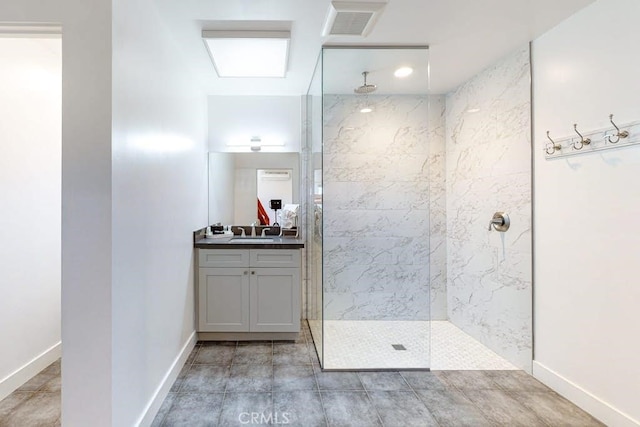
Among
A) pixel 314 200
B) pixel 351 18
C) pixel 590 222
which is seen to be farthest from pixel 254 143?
pixel 590 222

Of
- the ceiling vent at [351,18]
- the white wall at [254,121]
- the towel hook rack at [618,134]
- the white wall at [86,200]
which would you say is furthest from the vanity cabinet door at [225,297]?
the towel hook rack at [618,134]

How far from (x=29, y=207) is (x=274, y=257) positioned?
1.92 m

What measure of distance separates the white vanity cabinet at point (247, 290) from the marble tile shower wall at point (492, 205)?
1.73m

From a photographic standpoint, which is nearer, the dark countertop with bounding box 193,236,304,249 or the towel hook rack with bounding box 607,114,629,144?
the towel hook rack with bounding box 607,114,629,144

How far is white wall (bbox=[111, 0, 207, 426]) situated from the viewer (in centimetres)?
166

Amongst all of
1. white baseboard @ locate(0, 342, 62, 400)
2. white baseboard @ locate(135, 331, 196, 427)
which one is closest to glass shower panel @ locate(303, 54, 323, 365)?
white baseboard @ locate(135, 331, 196, 427)

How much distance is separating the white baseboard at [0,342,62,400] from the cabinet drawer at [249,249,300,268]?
5.57ft

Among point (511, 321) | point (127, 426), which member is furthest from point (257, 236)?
point (511, 321)

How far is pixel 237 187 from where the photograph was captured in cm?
381

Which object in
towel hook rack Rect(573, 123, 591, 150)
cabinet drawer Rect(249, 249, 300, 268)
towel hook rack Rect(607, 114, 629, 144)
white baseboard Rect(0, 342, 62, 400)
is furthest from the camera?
cabinet drawer Rect(249, 249, 300, 268)

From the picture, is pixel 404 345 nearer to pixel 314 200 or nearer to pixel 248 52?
pixel 314 200

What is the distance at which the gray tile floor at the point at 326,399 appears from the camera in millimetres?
2068

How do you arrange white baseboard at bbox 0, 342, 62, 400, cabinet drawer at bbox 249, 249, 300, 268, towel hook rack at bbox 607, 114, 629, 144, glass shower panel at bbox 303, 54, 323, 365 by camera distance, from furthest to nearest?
cabinet drawer at bbox 249, 249, 300, 268
glass shower panel at bbox 303, 54, 323, 365
white baseboard at bbox 0, 342, 62, 400
towel hook rack at bbox 607, 114, 629, 144
